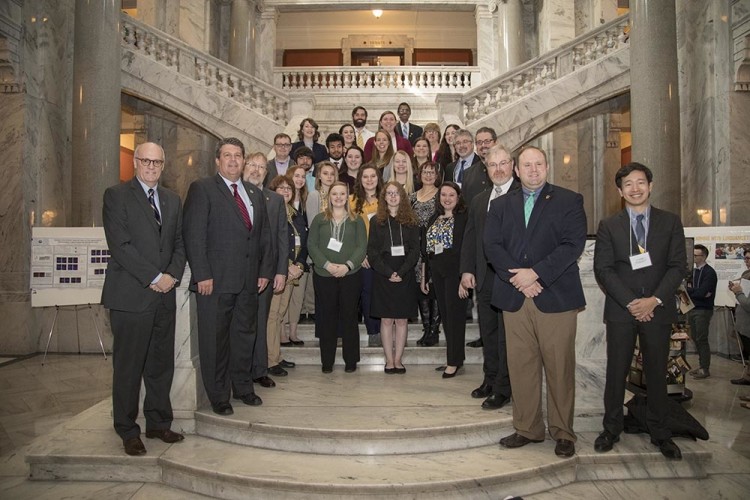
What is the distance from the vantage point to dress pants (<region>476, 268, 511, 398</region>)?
4480mm

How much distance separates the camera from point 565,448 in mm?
3793

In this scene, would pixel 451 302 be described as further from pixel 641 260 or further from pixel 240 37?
pixel 240 37

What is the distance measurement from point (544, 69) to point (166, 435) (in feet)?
32.6

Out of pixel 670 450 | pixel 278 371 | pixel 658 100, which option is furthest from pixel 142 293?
pixel 658 100

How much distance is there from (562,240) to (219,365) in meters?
2.60

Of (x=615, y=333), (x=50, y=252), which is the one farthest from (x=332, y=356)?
(x=50, y=252)

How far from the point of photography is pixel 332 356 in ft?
18.3

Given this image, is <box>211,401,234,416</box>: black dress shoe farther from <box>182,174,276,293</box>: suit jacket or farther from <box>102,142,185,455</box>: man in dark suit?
<box>182,174,276,293</box>: suit jacket

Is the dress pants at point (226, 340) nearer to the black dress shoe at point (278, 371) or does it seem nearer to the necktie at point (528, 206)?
the black dress shoe at point (278, 371)

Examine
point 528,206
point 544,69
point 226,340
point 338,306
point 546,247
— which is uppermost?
point 544,69

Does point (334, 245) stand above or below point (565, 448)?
above

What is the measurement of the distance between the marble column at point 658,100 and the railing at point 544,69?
242 centimetres

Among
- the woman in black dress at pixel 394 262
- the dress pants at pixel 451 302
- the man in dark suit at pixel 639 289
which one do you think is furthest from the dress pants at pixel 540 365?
the woman in black dress at pixel 394 262

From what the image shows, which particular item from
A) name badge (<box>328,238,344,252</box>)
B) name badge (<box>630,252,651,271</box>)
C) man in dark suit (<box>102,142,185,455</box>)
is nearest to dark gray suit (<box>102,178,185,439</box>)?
man in dark suit (<box>102,142,185,455</box>)
